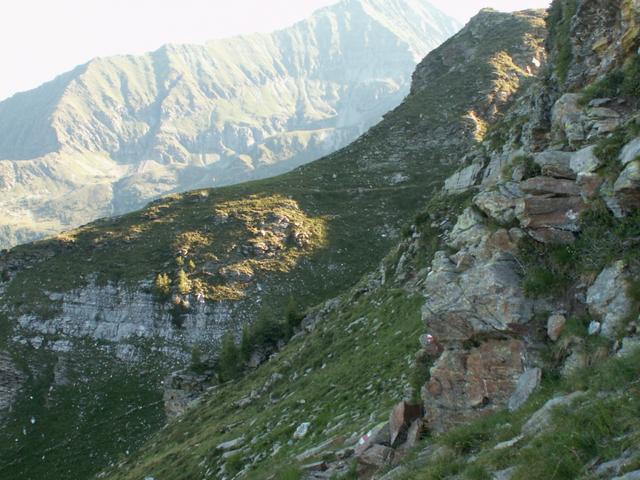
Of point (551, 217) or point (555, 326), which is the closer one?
point (555, 326)

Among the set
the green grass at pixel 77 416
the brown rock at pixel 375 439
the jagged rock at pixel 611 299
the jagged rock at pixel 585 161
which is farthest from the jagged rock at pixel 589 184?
the green grass at pixel 77 416

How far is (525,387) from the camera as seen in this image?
12.0 meters

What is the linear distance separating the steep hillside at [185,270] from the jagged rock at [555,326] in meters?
44.0

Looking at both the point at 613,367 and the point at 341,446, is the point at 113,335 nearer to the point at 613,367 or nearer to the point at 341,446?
the point at 341,446

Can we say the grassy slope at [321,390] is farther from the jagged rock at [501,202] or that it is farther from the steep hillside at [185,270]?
the steep hillside at [185,270]

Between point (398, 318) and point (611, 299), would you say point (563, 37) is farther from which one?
point (611, 299)

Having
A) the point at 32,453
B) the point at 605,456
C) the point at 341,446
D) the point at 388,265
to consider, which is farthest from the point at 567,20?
the point at 32,453

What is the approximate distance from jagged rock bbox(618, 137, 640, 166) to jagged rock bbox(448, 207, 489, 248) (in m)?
4.02

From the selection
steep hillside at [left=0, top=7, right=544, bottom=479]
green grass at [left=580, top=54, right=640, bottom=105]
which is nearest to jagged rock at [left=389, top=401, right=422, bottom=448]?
green grass at [left=580, top=54, right=640, bottom=105]

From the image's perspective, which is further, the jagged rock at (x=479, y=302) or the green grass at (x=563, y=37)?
the green grass at (x=563, y=37)

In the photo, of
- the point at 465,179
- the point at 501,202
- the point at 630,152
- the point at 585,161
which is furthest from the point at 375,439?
A: the point at 465,179

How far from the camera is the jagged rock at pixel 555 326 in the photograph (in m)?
12.3

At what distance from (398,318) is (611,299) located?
18.3 m

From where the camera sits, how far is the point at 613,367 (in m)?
9.55
